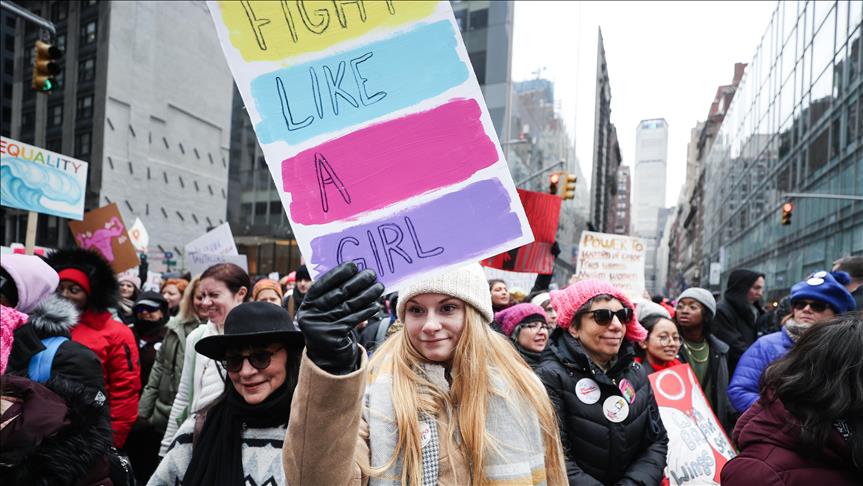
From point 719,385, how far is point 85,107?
4155 centimetres

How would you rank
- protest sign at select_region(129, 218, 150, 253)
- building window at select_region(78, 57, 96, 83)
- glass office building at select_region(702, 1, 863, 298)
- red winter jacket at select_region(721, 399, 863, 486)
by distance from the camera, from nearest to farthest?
red winter jacket at select_region(721, 399, 863, 486) → protest sign at select_region(129, 218, 150, 253) → glass office building at select_region(702, 1, 863, 298) → building window at select_region(78, 57, 96, 83)

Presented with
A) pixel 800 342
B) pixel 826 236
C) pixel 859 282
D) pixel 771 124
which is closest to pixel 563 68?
pixel 771 124

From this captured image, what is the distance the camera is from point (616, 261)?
7.04 meters

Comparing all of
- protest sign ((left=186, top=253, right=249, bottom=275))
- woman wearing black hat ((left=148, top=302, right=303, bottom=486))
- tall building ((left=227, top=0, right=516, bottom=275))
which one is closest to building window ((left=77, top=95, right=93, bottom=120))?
tall building ((left=227, top=0, right=516, bottom=275))

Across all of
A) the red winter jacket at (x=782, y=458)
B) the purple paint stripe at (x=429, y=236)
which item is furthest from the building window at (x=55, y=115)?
the red winter jacket at (x=782, y=458)

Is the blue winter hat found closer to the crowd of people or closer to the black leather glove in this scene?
the crowd of people

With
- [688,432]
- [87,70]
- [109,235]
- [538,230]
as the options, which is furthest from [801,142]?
[87,70]

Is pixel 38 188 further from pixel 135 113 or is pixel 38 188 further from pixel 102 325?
pixel 135 113

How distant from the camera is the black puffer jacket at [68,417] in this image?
1.87 metres

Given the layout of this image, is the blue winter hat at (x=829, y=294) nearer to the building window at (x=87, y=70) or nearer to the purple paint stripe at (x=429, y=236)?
the purple paint stripe at (x=429, y=236)

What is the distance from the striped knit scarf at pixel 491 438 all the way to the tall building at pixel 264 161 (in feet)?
88.6

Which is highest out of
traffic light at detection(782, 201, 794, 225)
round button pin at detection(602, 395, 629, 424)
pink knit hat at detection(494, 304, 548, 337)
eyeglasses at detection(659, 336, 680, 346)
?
traffic light at detection(782, 201, 794, 225)

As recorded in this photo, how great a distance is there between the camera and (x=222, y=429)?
7.19 ft

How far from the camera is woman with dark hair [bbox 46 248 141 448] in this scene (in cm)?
361
